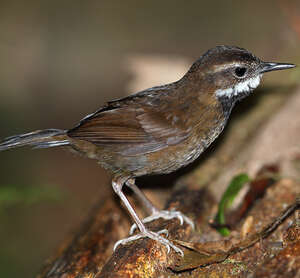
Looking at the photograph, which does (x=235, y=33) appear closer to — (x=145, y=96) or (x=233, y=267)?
(x=145, y=96)

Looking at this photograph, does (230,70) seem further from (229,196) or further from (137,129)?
(229,196)

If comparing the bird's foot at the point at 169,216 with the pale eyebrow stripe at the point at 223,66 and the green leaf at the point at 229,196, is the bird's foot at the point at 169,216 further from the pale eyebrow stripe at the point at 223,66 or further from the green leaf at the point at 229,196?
the pale eyebrow stripe at the point at 223,66

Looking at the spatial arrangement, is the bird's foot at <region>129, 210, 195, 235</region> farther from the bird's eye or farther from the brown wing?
the bird's eye

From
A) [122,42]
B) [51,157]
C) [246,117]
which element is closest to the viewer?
[246,117]

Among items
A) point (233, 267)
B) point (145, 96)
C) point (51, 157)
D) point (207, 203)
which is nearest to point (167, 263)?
point (233, 267)

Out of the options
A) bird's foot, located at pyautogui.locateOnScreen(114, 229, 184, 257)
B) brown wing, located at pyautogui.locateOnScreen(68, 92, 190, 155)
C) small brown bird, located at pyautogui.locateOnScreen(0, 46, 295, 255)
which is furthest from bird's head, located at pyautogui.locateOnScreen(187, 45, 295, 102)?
bird's foot, located at pyautogui.locateOnScreen(114, 229, 184, 257)

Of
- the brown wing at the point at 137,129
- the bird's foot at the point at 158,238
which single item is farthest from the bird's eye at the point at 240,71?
the bird's foot at the point at 158,238

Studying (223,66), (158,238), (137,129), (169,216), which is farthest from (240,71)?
(158,238)
